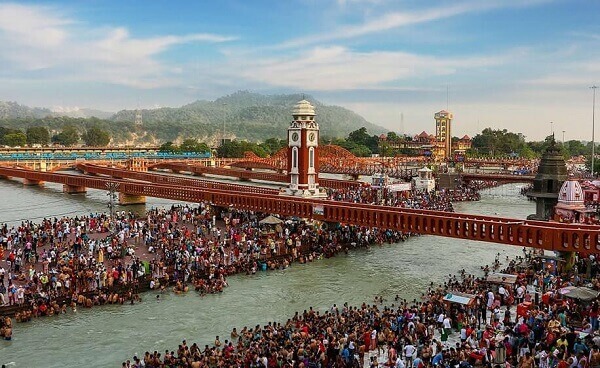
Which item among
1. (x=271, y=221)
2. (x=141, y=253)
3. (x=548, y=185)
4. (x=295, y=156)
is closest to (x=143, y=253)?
(x=141, y=253)

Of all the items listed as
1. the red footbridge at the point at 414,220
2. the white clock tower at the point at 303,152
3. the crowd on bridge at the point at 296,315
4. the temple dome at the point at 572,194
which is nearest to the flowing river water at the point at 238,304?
the crowd on bridge at the point at 296,315

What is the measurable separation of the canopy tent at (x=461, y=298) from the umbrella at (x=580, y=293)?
3654 millimetres

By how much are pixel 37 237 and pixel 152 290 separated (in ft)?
40.1

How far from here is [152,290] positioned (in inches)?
1288

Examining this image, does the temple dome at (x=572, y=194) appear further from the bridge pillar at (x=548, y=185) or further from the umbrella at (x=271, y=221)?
the umbrella at (x=271, y=221)

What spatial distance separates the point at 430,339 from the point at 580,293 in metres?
6.81

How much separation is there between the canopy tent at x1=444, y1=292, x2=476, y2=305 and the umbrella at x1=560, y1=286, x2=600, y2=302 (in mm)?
3654

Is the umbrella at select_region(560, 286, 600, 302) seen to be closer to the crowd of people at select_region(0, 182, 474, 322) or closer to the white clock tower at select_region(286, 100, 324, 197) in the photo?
the crowd of people at select_region(0, 182, 474, 322)

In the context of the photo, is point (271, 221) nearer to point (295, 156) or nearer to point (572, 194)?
point (295, 156)

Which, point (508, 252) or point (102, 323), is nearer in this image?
point (102, 323)

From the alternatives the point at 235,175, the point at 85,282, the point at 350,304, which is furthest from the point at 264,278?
the point at 235,175

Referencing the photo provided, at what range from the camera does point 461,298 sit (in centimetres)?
2644

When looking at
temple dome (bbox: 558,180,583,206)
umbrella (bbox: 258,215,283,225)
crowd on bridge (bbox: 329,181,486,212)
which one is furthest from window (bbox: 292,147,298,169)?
temple dome (bbox: 558,180,583,206)

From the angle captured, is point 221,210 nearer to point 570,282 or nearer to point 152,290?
point 152,290
